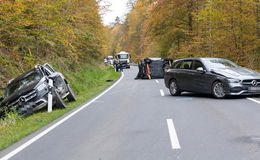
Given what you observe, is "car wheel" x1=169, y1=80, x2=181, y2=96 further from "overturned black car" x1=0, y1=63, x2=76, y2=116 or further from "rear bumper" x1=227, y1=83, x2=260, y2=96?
"overturned black car" x1=0, y1=63, x2=76, y2=116

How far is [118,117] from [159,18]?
31.3m

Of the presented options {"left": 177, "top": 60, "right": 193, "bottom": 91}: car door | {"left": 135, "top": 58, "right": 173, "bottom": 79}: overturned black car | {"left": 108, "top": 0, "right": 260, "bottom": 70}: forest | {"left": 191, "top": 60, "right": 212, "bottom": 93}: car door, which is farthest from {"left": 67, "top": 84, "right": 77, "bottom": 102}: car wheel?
{"left": 135, "top": 58, "right": 173, "bottom": 79}: overturned black car

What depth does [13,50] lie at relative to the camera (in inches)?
627

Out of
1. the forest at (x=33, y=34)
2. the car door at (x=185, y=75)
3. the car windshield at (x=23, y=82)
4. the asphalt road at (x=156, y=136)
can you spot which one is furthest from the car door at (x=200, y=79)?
the forest at (x=33, y=34)

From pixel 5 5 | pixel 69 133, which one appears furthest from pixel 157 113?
pixel 5 5

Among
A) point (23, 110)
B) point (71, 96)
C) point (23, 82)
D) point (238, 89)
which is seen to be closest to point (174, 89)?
point (238, 89)

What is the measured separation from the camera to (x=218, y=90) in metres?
12.4

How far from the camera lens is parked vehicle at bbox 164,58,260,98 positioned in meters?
11.8

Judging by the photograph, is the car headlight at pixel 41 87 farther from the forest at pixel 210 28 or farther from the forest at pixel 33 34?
the forest at pixel 210 28

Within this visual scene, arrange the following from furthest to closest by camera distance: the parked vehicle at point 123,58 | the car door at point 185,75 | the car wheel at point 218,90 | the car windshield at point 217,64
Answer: the parked vehicle at point 123,58
the car door at point 185,75
the car windshield at point 217,64
the car wheel at point 218,90

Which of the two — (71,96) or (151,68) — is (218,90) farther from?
(151,68)

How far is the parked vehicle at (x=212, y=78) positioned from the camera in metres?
11.8

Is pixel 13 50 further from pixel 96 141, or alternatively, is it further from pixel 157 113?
pixel 96 141

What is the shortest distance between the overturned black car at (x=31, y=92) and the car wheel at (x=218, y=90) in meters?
5.56
